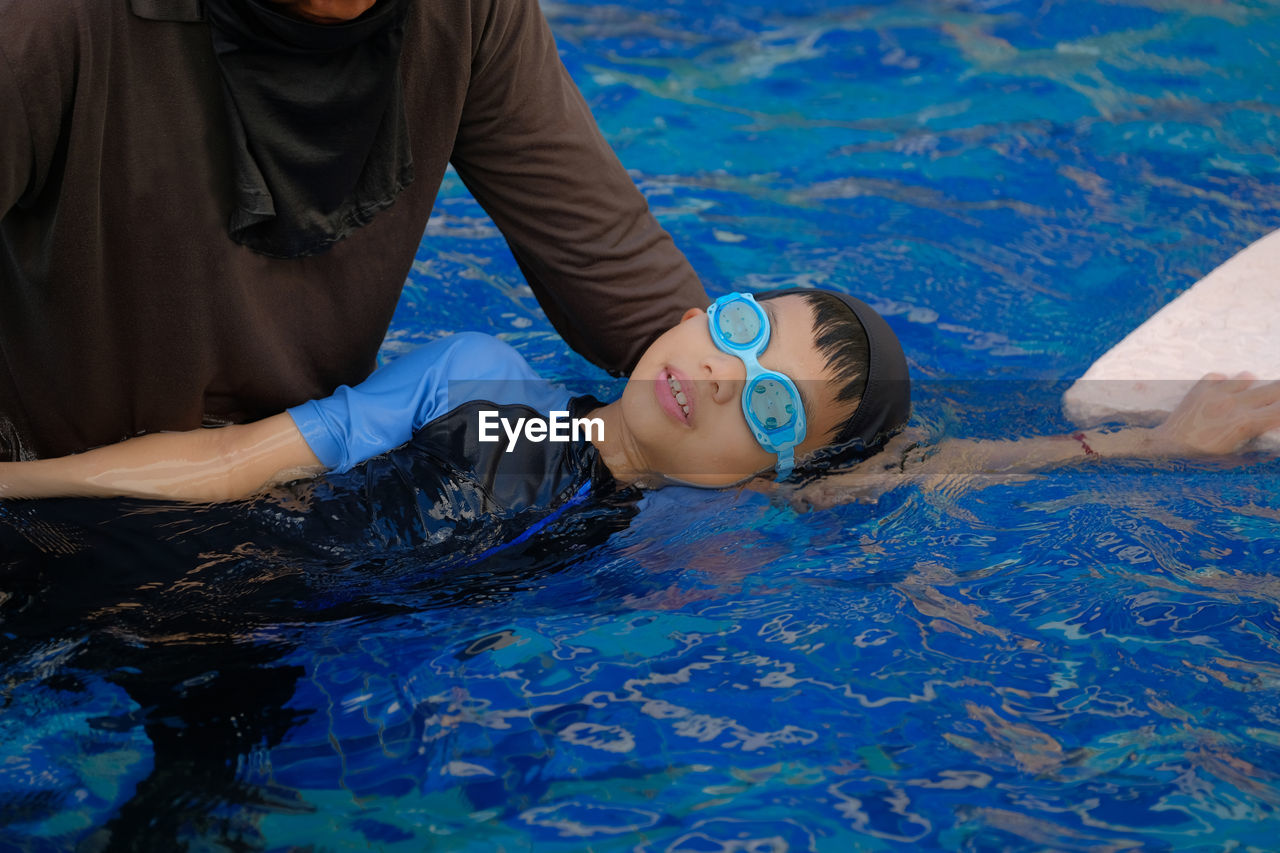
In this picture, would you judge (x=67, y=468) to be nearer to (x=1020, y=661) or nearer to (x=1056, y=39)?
(x=1020, y=661)

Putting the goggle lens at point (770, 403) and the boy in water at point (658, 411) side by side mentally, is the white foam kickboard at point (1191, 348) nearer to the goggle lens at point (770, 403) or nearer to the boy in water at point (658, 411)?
the boy in water at point (658, 411)

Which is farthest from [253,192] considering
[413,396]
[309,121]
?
[413,396]

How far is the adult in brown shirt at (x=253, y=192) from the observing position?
6.70 feet

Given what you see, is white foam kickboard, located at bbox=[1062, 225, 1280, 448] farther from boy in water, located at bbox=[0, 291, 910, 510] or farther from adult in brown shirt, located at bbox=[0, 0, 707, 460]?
adult in brown shirt, located at bbox=[0, 0, 707, 460]

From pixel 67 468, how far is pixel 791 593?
5.62 feet

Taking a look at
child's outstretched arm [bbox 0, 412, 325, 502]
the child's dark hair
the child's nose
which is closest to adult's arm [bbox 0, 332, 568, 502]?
child's outstretched arm [bbox 0, 412, 325, 502]

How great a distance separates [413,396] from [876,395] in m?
1.23

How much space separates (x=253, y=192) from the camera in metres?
2.29

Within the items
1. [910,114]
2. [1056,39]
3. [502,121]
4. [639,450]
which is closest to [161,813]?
[639,450]

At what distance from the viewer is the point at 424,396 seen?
3051mm

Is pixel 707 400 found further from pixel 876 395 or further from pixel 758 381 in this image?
pixel 876 395

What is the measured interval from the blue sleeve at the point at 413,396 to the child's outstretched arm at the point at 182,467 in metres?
0.07

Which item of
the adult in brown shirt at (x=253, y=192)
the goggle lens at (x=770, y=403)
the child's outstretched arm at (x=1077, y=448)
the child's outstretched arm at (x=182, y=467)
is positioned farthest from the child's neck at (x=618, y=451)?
the child's outstretched arm at (x=182, y=467)

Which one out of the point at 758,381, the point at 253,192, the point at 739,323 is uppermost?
the point at 253,192
